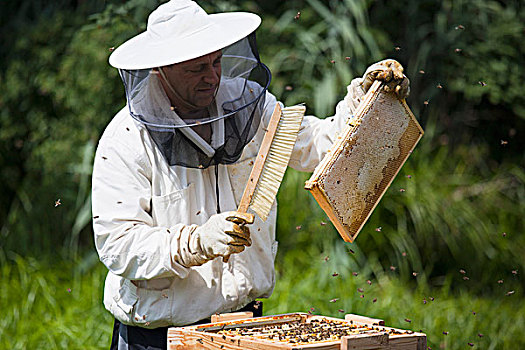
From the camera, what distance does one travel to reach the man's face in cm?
229

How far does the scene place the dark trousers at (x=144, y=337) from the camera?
2.40m

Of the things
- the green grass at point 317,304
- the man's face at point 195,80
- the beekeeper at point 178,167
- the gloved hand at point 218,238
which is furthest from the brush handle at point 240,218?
the green grass at point 317,304

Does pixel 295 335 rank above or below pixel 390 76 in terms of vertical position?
below

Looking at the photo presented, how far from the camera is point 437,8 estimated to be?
17.9 ft

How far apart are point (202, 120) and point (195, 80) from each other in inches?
5.4

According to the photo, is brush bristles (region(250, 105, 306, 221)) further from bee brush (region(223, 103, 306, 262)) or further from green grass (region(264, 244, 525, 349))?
green grass (region(264, 244, 525, 349))

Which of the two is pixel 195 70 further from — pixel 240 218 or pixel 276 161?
pixel 240 218

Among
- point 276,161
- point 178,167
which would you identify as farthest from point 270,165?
point 178,167

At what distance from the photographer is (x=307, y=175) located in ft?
15.5

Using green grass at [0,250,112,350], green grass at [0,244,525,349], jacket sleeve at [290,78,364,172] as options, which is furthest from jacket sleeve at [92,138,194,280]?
green grass at [0,244,525,349]

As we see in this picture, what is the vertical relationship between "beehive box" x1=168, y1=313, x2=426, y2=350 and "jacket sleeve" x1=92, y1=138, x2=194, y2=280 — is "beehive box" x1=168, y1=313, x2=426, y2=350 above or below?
below

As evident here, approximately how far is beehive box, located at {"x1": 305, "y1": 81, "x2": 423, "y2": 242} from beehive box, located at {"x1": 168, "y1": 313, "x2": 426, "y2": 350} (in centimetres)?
28

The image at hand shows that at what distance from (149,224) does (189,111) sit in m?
0.39

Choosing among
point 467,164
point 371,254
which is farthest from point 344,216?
point 467,164
